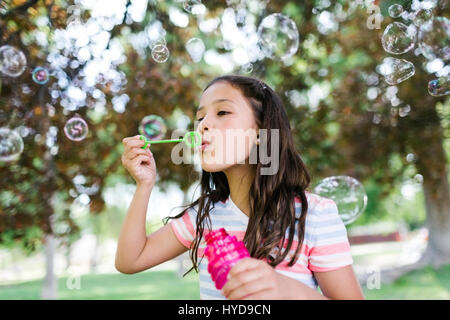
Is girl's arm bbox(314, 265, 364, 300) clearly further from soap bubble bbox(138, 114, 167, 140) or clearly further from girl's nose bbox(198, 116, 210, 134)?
soap bubble bbox(138, 114, 167, 140)

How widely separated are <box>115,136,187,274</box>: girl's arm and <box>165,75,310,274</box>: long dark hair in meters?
0.08

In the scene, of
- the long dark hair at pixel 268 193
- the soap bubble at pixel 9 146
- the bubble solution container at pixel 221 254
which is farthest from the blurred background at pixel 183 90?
the bubble solution container at pixel 221 254

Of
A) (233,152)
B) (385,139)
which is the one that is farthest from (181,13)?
(233,152)

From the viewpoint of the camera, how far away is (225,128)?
1422 mm

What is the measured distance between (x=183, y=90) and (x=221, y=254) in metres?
3.93

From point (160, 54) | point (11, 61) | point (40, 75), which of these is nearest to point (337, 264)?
point (160, 54)

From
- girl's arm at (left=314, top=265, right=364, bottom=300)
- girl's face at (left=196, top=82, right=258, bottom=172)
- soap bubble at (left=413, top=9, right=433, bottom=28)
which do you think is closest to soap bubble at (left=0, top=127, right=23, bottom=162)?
girl's face at (left=196, top=82, right=258, bottom=172)

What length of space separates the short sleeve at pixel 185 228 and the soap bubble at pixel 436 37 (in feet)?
7.62

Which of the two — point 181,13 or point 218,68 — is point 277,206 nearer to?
point 181,13

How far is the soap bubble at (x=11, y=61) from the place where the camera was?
3.21 metres

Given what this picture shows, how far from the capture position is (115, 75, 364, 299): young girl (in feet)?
4.15

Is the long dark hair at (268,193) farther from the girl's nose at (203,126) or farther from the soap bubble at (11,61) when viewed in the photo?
the soap bubble at (11,61)

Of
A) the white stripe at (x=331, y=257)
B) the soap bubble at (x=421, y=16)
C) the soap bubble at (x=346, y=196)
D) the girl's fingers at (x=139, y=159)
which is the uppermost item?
the soap bubble at (x=421, y=16)

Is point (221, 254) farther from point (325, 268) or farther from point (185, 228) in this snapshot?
point (185, 228)
